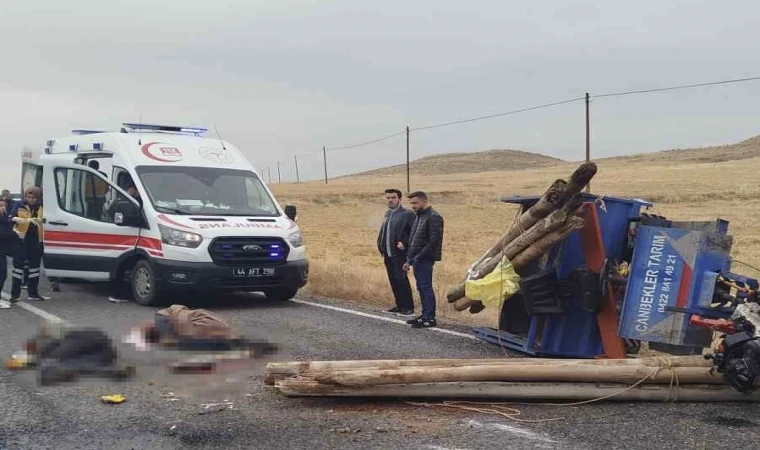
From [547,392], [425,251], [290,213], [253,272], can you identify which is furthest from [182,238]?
[547,392]

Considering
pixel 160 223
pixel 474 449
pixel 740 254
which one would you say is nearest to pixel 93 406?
pixel 474 449

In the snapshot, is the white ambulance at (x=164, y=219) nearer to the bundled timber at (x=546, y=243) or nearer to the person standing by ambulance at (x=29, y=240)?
the person standing by ambulance at (x=29, y=240)

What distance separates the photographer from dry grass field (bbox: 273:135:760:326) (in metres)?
12.4

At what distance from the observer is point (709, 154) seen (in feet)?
312

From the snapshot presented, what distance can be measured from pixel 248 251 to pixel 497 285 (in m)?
3.97

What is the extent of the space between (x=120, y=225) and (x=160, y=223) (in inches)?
30.5

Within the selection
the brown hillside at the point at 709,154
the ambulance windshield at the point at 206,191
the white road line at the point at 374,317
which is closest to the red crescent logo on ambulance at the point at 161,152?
the ambulance windshield at the point at 206,191

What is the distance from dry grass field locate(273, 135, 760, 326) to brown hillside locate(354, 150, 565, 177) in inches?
1383

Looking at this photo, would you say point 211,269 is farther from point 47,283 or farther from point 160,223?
point 47,283

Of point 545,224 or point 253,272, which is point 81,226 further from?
point 545,224

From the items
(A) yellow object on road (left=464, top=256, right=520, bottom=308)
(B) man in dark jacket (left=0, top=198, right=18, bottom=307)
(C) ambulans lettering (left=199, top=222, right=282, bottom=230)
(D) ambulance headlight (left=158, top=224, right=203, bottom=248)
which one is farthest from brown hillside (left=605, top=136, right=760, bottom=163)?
(A) yellow object on road (left=464, top=256, right=520, bottom=308)

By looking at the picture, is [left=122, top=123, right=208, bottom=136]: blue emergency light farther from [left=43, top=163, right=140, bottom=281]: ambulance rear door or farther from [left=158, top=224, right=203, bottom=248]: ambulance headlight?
[left=158, top=224, right=203, bottom=248]: ambulance headlight

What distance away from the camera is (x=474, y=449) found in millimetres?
4703

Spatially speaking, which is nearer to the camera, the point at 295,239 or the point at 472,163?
the point at 295,239
